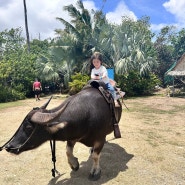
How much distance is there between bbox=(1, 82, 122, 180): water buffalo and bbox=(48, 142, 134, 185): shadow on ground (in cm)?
14

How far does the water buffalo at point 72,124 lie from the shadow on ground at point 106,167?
14 cm

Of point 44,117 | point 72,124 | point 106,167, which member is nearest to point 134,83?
point 106,167

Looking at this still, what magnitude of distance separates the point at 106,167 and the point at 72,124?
5.68 feet

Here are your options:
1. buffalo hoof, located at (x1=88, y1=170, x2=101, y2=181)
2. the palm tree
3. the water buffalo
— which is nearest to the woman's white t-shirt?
the water buffalo

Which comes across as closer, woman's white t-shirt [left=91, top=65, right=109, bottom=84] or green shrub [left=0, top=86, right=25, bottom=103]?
woman's white t-shirt [left=91, top=65, right=109, bottom=84]

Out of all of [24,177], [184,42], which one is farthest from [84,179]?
[184,42]

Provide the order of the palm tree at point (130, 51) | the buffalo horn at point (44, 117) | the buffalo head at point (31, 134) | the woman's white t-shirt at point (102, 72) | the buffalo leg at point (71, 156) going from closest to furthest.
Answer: the buffalo horn at point (44, 117)
the buffalo head at point (31, 134)
the buffalo leg at point (71, 156)
the woman's white t-shirt at point (102, 72)
the palm tree at point (130, 51)

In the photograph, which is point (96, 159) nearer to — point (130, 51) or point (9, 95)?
point (130, 51)

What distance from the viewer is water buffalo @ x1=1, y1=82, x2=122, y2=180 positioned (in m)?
3.42

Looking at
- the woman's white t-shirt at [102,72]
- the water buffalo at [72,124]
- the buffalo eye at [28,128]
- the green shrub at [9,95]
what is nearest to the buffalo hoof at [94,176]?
the water buffalo at [72,124]

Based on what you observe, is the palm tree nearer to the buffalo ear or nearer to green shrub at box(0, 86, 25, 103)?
green shrub at box(0, 86, 25, 103)

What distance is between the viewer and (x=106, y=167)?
4.97m

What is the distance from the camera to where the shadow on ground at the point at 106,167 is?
4.39 metres

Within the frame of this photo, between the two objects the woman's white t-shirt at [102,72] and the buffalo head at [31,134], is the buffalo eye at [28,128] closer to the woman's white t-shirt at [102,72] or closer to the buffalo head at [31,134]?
the buffalo head at [31,134]
